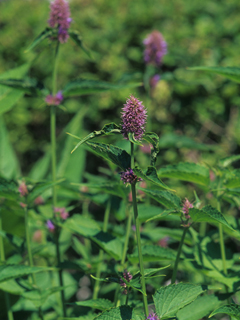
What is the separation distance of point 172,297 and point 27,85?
102 centimetres

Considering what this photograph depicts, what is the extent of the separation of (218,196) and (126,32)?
2.54 meters

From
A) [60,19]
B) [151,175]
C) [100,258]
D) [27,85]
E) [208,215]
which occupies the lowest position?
[100,258]

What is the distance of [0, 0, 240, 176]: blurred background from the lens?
10.3ft

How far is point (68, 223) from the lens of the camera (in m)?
1.54

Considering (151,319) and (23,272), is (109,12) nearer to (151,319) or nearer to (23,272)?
(23,272)

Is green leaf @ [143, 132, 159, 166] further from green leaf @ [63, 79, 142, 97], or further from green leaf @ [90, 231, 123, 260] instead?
green leaf @ [63, 79, 142, 97]

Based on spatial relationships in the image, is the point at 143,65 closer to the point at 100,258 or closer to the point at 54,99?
the point at 54,99

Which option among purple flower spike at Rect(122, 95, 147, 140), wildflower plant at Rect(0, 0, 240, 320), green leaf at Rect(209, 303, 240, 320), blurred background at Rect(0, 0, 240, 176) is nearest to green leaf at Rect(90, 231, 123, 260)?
wildflower plant at Rect(0, 0, 240, 320)

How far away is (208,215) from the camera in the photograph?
0.97 meters

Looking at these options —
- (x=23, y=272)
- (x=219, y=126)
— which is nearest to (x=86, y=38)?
(x=219, y=126)

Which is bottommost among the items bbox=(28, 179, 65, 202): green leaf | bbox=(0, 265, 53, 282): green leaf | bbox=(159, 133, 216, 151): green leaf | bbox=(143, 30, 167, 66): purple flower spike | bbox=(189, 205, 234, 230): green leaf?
bbox=(0, 265, 53, 282): green leaf

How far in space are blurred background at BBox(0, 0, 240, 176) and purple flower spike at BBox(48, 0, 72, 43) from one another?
152cm

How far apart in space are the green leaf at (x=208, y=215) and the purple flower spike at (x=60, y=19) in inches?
37.1

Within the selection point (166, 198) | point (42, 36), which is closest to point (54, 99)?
point (42, 36)
